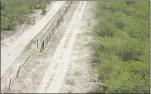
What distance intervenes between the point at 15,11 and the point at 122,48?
1818cm

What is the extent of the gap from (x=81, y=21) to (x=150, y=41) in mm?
13255

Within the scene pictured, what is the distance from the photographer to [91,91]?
95.0 feet

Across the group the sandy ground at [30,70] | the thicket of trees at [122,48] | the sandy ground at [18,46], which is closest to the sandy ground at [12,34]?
the sandy ground at [18,46]

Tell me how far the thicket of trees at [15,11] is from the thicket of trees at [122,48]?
10.5 metres

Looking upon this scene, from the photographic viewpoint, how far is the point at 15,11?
46.7 meters

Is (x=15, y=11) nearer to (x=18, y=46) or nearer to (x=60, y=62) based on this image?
(x=18, y=46)

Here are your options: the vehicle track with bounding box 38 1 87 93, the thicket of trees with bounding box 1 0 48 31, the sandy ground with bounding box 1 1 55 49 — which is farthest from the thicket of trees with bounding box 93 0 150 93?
the thicket of trees with bounding box 1 0 48 31

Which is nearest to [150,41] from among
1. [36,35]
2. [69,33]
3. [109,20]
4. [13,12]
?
[109,20]

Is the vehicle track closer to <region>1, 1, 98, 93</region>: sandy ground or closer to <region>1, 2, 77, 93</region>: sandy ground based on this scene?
<region>1, 1, 98, 93</region>: sandy ground

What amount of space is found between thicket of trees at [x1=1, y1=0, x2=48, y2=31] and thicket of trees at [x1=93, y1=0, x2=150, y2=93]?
1052 cm

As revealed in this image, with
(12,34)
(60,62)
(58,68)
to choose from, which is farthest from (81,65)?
(12,34)

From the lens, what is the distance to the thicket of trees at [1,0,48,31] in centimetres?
4278

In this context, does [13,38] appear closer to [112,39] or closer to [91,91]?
[112,39]

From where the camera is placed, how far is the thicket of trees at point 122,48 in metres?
28.8
